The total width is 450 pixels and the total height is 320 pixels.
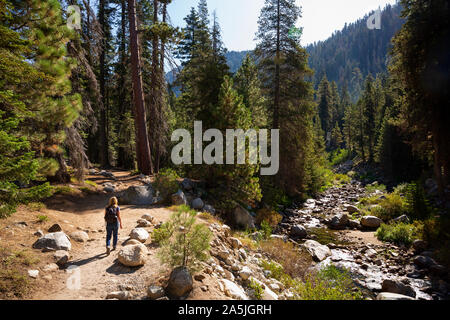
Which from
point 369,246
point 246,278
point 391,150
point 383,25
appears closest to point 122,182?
point 246,278

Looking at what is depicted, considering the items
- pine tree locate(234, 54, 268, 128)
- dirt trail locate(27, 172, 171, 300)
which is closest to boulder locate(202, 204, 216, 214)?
dirt trail locate(27, 172, 171, 300)

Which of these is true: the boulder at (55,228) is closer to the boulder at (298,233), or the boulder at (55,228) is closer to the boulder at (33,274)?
the boulder at (33,274)

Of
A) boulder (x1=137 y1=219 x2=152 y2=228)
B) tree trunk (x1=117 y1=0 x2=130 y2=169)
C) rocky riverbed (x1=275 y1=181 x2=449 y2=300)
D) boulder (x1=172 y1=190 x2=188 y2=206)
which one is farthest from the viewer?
tree trunk (x1=117 y1=0 x2=130 y2=169)

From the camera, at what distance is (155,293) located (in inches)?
144

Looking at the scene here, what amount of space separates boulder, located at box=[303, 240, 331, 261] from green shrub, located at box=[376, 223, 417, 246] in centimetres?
320

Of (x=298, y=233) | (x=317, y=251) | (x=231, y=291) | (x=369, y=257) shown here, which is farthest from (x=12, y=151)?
(x=369, y=257)

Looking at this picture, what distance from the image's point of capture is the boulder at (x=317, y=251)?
889 cm

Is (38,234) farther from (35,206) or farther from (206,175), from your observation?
(206,175)

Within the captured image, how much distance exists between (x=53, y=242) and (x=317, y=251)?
8.85 meters

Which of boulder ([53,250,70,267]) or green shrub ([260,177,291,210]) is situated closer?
boulder ([53,250,70,267])

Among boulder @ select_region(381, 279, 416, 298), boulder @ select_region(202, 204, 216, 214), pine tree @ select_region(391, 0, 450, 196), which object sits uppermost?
pine tree @ select_region(391, 0, 450, 196)

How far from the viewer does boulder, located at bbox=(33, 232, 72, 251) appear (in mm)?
4840

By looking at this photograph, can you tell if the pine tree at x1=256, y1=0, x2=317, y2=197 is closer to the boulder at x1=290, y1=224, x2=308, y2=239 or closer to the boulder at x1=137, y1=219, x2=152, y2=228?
the boulder at x1=290, y1=224, x2=308, y2=239

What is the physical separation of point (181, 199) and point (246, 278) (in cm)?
509
